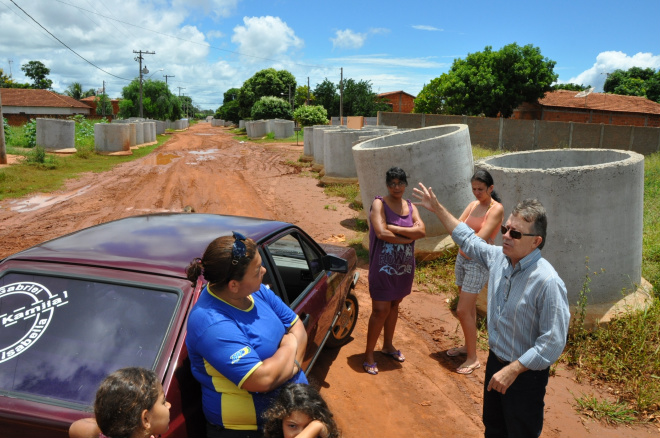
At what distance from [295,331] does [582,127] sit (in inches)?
912

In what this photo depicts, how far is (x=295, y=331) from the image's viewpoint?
97.3 inches

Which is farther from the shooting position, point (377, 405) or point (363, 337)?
point (363, 337)

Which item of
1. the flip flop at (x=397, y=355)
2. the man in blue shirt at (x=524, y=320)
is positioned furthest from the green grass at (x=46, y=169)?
the man in blue shirt at (x=524, y=320)

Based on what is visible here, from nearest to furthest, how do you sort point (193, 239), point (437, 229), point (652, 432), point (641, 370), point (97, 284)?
point (97, 284) < point (193, 239) < point (652, 432) < point (641, 370) < point (437, 229)

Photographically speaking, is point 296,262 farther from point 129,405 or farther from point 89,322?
point 129,405

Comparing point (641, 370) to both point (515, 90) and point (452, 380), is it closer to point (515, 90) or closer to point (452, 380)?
point (452, 380)

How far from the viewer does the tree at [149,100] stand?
186ft

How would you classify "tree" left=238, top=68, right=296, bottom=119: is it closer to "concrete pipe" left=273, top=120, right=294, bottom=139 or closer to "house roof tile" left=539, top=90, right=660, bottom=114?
"concrete pipe" left=273, top=120, right=294, bottom=139

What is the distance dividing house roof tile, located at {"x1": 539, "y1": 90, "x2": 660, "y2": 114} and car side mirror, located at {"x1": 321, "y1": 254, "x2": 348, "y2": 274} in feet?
127

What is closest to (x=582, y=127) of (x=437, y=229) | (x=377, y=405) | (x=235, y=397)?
(x=437, y=229)

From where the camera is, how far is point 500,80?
34.8 m

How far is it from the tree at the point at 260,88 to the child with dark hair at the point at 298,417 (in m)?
64.0

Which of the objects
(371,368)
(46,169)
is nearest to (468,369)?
(371,368)

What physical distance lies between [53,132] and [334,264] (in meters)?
21.9
